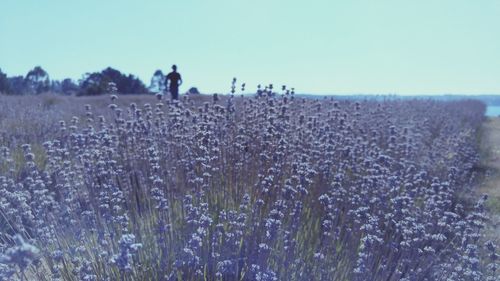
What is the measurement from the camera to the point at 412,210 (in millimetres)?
3670

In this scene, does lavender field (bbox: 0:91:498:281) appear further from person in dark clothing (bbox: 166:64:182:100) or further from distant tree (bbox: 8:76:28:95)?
distant tree (bbox: 8:76:28:95)

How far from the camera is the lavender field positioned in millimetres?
2564

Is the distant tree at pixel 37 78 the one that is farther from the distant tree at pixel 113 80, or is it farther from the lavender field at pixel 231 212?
the lavender field at pixel 231 212

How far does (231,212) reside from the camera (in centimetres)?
278

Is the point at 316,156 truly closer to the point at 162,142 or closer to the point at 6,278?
the point at 162,142

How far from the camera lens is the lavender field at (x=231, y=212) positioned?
2.56 meters

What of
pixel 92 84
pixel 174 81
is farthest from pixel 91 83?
pixel 174 81

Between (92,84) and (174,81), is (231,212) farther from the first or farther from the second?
(92,84)

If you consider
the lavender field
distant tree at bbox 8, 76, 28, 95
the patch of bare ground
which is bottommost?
the patch of bare ground

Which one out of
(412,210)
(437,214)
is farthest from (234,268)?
(412,210)

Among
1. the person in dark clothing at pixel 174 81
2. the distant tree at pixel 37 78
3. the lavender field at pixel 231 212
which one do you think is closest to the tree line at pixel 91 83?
the distant tree at pixel 37 78

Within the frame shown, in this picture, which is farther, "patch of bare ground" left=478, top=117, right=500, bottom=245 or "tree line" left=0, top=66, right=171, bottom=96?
"tree line" left=0, top=66, right=171, bottom=96

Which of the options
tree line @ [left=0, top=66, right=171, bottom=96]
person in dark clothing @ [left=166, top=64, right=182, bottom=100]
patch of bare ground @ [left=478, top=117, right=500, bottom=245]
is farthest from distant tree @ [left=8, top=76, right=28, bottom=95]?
patch of bare ground @ [left=478, top=117, right=500, bottom=245]

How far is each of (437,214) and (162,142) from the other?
229cm
